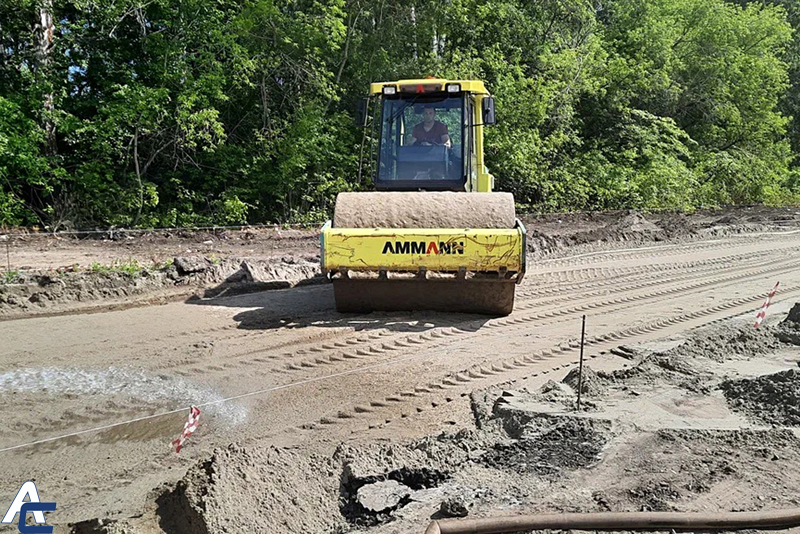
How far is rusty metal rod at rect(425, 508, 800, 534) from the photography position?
10.5ft

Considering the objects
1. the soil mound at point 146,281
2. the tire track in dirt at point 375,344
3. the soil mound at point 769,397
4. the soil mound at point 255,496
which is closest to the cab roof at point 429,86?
the tire track in dirt at point 375,344

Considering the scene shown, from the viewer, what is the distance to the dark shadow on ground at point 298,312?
7.93 metres

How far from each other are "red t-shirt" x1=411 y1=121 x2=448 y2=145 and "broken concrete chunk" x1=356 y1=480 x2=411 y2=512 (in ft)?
19.3

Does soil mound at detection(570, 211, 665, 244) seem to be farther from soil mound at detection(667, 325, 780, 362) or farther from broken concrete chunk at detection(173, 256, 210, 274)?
broken concrete chunk at detection(173, 256, 210, 274)

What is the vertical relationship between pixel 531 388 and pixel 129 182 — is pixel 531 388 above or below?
below

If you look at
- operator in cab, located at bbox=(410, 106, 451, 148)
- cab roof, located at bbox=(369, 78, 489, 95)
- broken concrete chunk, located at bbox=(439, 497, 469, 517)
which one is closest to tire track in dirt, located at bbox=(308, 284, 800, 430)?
broken concrete chunk, located at bbox=(439, 497, 469, 517)

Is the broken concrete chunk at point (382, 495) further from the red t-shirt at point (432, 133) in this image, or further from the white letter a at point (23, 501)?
the red t-shirt at point (432, 133)

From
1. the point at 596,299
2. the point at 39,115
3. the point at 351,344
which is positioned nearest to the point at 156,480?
the point at 351,344

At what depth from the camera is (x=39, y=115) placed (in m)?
13.9

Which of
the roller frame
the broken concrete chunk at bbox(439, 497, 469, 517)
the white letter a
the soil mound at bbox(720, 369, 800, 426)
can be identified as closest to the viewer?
the broken concrete chunk at bbox(439, 497, 469, 517)

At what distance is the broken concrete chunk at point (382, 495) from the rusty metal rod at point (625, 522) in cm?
62

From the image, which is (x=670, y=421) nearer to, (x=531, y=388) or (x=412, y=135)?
(x=531, y=388)

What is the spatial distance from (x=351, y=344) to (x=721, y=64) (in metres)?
24.3

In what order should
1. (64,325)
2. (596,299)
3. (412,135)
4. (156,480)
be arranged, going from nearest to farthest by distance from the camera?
(156,480), (64,325), (412,135), (596,299)
